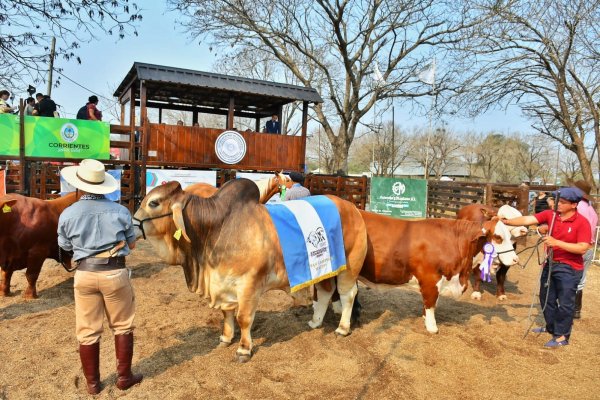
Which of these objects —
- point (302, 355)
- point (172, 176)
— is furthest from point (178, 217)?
point (172, 176)

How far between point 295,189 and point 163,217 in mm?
2276

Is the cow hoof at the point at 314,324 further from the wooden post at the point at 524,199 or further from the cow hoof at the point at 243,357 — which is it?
the wooden post at the point at 524,199

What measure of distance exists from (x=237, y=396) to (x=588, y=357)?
382cm

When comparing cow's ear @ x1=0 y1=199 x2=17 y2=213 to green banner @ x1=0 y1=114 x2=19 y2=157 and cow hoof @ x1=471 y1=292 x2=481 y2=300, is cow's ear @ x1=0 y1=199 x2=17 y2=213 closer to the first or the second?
green banner @ x1=0 y1=114 x2=19 y2=157

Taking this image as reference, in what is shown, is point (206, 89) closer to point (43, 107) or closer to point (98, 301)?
point (43, 107)

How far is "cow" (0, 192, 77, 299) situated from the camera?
5.71m

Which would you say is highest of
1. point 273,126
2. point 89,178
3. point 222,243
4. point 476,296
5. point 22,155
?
point 273,126

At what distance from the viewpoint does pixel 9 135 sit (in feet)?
31.4

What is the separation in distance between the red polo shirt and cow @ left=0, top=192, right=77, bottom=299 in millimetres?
6145

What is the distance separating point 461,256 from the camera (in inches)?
212

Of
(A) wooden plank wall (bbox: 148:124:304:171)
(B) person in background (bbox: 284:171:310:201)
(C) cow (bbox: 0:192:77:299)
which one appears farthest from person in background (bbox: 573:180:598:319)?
(A) wooden plank wall (bbox: 148:124:304:171)

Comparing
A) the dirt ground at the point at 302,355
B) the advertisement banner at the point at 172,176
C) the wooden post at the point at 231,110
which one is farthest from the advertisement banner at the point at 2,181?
the wooden post at the point at 231,110

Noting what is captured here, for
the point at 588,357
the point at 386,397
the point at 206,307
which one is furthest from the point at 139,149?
the point at 588,357

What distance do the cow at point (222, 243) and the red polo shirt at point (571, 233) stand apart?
10.2ft
